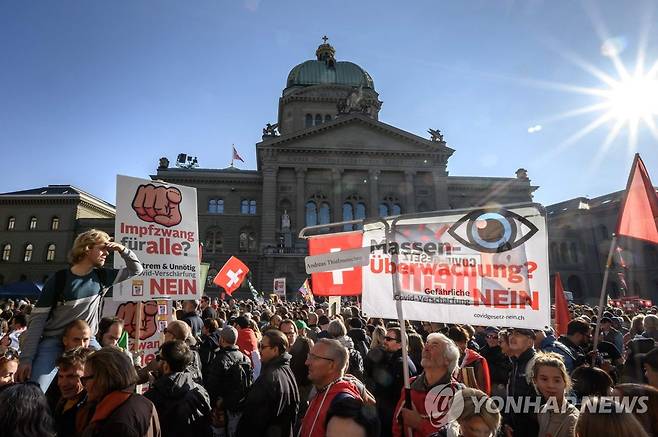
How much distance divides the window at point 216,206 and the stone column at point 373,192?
16.0 m

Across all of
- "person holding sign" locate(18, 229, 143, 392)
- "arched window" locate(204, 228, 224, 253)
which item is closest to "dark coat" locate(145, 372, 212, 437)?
"person holding sign" locate(18, 229, 143, 392)

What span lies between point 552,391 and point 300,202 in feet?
124

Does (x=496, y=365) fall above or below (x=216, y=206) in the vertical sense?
below

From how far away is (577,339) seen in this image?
6238mm

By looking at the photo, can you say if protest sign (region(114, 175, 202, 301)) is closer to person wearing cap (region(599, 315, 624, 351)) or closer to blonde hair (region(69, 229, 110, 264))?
blonde hair (region(69, 229, 110, 264))

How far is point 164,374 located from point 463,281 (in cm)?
306

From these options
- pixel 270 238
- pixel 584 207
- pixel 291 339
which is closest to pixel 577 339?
pixel 291 339

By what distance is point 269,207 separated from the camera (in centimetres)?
4041

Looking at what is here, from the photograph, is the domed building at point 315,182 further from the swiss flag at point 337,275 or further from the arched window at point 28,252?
the swiss flag at point 337,275

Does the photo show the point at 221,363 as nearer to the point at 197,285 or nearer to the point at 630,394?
the point at 197,285

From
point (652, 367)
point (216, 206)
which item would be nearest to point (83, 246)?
point (652, 367)

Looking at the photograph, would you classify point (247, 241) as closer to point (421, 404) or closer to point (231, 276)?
point (231, 276)

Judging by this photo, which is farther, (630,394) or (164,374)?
(164,374)

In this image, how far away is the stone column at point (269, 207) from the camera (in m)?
39.7
